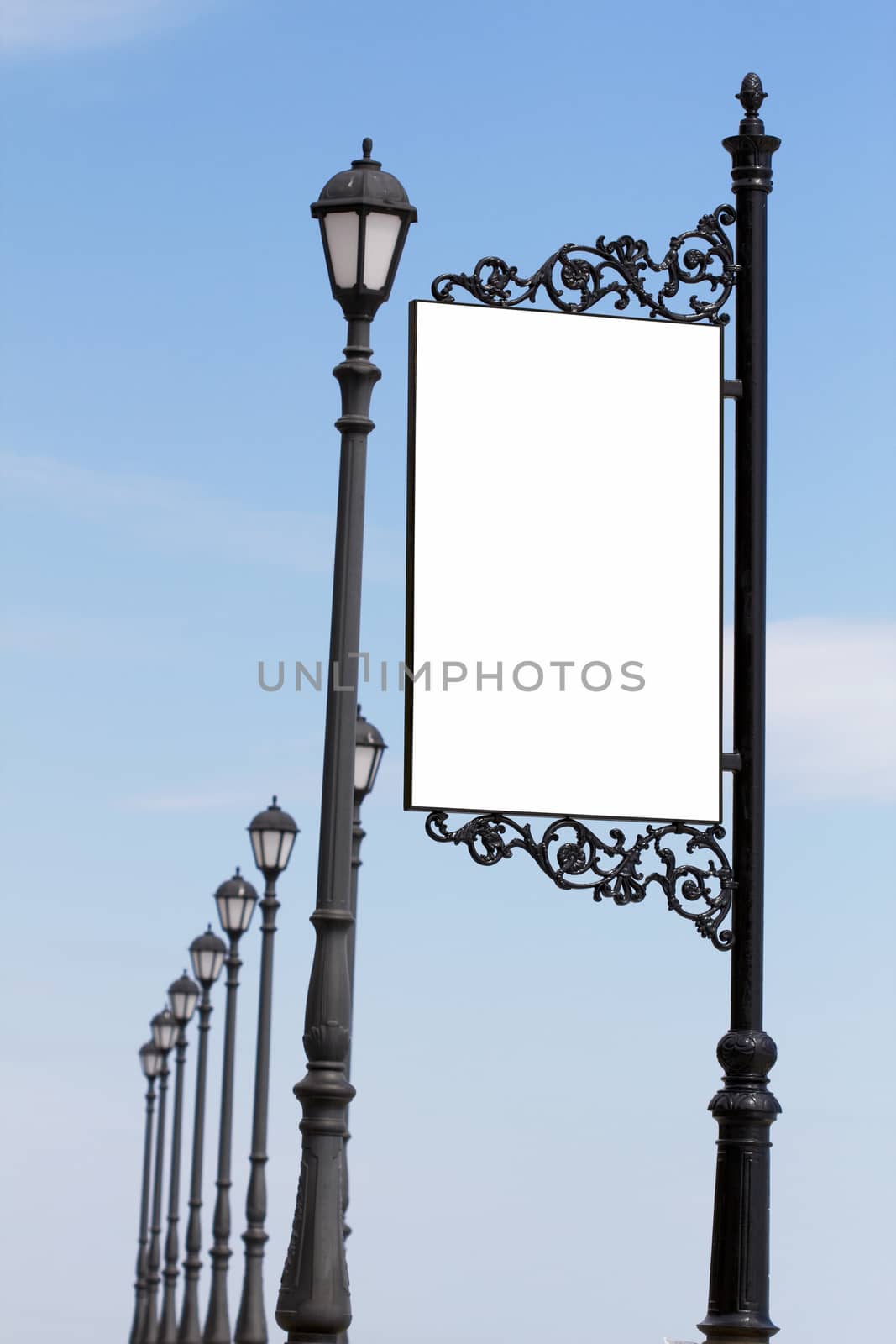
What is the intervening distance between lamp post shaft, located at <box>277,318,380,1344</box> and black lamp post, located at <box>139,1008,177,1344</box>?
3327cm

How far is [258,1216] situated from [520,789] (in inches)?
660

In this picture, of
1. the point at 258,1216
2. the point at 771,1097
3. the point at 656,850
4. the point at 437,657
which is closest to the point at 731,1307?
the point at 771,1097

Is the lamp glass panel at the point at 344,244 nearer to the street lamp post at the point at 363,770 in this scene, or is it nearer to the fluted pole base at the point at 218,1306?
the street lamp post at the point at 363,770

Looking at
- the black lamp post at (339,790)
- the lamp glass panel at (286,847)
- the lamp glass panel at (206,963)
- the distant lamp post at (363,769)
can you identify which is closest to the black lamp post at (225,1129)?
the lamp glass panel at (206,963)

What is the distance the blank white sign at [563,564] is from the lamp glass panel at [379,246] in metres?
0.43

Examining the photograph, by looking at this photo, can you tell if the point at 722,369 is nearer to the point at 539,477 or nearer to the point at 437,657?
the point at 539,477

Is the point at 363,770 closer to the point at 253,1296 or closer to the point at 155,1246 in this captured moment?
the point at 253,1296

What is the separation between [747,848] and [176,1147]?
3074cm

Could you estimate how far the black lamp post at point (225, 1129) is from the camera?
101ft

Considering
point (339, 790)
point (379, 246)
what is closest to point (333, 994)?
point (339, 790)

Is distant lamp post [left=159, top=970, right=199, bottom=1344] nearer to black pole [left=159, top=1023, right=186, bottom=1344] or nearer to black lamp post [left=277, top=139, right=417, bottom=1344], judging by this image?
black pole [left=159, top=1023, right=186, bottom=1344]

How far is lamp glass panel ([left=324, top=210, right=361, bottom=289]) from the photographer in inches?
500

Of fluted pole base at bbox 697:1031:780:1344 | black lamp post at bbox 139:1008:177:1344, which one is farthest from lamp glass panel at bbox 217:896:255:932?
fluted pole base at bbox 697:1031:780:1344

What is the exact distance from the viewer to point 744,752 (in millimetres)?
12602
